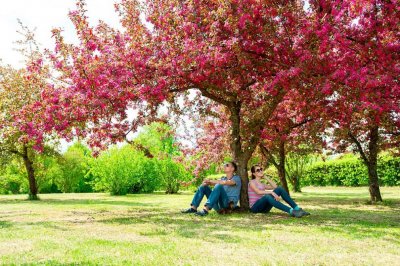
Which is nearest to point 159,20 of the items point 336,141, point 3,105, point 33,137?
point 33,137

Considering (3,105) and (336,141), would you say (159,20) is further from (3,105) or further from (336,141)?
(3,105)

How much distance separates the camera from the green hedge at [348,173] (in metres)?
32.5

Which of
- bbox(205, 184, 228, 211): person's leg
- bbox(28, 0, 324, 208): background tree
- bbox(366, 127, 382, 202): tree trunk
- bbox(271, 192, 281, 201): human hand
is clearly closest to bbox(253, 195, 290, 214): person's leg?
bbox(271, 192, 281, 201): human hand

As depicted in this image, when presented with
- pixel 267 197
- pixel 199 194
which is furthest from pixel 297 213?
pixel 199 194

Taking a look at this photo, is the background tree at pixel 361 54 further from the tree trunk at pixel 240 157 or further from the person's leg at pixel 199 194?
the person's leg at pixel 199 194

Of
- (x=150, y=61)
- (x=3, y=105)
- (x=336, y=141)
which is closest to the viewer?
(x=150, y=61)

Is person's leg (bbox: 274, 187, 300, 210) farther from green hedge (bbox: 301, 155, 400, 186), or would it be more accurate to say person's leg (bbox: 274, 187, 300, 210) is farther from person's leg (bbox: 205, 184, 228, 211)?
green hedge (bbox: 301, 155, 400, 186)

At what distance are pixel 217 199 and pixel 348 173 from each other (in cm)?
2846

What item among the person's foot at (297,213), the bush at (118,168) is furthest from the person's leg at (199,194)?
the bush at (118,168)

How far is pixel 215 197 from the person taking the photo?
1116cm

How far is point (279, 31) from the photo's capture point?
11039 mm

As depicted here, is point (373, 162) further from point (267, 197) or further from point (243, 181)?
point (267, 197)

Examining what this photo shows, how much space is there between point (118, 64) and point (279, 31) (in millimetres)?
4210

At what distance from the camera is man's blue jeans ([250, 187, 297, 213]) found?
10.5m
